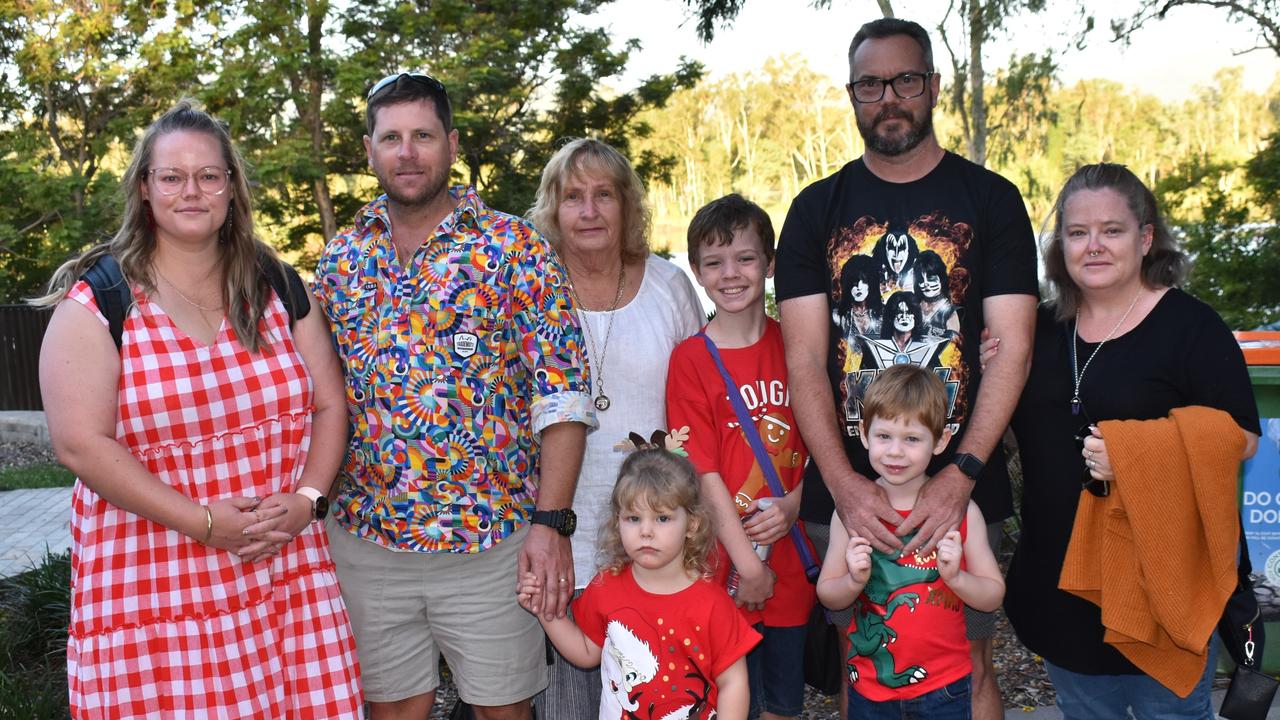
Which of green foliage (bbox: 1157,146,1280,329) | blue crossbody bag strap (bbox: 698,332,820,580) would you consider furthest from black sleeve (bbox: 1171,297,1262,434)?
green foliage (bbox: 1157,146,1280,329)

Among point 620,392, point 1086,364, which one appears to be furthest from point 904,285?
point 620,392

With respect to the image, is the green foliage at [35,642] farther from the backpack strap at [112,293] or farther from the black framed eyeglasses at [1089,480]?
the black framed eyeglasses at [1089,480]

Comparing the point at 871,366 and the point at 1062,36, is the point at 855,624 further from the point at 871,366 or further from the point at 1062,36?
the point at 1062,36

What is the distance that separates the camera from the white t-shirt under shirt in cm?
319

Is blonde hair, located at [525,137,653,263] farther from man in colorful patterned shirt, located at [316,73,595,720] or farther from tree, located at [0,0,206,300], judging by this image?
tree, located at [0,0,206,300]

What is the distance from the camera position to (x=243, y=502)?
2621 mm

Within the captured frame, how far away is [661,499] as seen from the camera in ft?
9.05

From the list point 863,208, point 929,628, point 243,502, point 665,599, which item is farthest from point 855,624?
point 243,502

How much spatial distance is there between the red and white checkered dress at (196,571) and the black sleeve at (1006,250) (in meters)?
2.01

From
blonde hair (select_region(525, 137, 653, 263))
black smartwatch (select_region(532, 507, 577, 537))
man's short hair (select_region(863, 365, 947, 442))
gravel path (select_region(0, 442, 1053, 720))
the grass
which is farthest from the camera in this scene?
the grass

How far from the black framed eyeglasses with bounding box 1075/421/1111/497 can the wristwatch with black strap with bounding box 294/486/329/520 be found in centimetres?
210

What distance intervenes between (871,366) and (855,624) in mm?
753

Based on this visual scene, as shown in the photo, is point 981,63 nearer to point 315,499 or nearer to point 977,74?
point 977,74

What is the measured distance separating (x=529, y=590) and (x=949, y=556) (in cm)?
116
